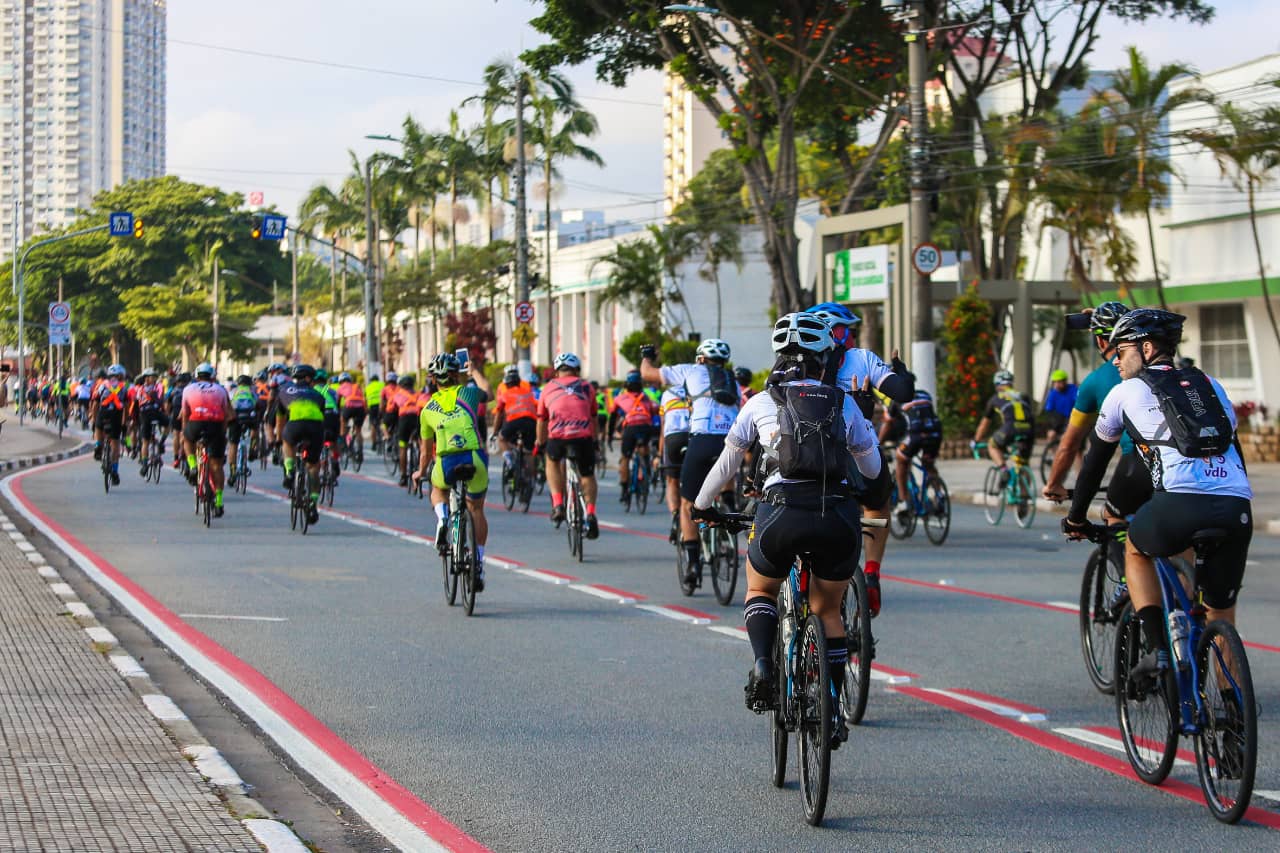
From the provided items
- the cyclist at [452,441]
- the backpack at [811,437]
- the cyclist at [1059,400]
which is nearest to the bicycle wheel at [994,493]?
the cyclist at [1059,400]

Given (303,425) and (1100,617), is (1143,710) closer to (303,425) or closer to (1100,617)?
(1100,617)

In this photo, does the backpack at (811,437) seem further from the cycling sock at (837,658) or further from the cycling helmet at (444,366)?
the cycling helmet at (444,366)

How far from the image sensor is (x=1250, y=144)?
34062 millimetres

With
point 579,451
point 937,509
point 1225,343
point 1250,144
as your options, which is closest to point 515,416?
point 579,451

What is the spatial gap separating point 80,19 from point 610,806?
18659cm

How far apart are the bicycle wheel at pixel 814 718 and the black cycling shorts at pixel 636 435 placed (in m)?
15.4

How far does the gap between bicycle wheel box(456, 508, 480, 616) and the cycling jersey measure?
12.3ft

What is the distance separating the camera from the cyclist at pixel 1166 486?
6.14 metres

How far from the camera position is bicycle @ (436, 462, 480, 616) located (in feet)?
39.0

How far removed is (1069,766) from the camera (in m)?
7.05

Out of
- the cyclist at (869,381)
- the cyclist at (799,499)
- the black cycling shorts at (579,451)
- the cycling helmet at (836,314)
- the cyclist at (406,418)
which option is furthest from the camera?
the cyclist at (406,418)

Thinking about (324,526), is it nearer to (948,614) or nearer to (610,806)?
(948,614)

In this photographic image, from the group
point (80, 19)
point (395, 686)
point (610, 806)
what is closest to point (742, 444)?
point (610, 806)

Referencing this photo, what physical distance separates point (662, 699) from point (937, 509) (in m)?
9.34
